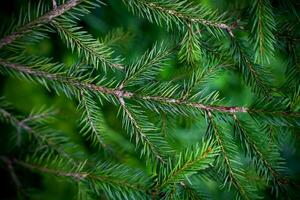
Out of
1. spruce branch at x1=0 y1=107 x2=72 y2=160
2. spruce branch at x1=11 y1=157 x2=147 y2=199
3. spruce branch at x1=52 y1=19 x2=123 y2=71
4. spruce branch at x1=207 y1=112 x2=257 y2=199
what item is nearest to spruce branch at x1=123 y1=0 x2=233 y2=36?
spruce branch at x1=52 y1=19 x2=123 y2=71

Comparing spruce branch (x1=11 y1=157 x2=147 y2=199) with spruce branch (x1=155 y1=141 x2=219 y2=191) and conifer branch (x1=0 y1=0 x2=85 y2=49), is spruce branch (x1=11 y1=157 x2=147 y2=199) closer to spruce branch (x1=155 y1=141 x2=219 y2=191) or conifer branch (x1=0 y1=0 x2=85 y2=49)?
spruce branch (x1=155 y1=141 x2=219 y2=191)

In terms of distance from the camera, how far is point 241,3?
1109mm

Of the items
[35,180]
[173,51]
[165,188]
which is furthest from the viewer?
[35,180]

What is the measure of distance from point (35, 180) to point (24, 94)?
1.58 ft

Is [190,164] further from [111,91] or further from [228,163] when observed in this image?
[111,91]

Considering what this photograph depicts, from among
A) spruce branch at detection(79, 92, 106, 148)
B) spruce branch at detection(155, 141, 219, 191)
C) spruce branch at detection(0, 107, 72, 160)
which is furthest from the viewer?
spruce branch at detection(0, 107, 72, 160)

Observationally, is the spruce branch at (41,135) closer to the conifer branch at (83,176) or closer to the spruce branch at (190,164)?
the conifer branch at (83,176)

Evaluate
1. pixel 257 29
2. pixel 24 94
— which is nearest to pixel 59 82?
pixel 257 29

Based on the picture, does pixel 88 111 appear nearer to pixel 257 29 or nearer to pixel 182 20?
pixel 182 20

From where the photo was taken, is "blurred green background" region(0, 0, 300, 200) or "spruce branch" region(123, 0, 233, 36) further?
"blurred green background" region(0, 0, 300, 200)

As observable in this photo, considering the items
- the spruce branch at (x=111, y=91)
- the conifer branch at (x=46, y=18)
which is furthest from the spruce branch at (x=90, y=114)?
the conifer branch at (x=46, y=18)

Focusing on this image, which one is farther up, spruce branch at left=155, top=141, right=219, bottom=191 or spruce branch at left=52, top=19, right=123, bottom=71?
spruce branch at left=52, top=19, right=123, bottom=71

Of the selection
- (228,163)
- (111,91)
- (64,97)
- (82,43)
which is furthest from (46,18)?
(64,97)

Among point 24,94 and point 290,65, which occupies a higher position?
point 290,65
